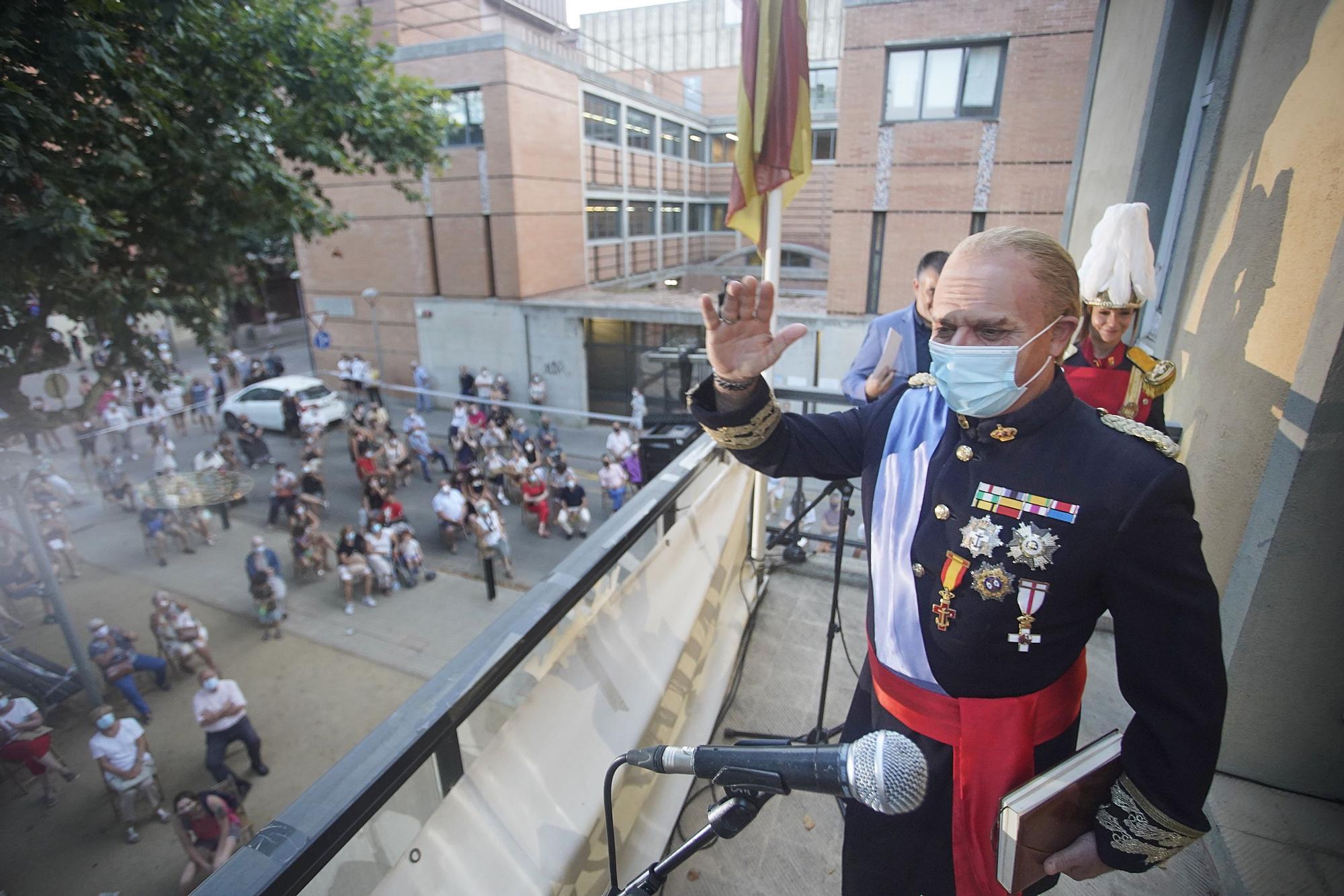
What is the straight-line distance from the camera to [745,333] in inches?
64.4

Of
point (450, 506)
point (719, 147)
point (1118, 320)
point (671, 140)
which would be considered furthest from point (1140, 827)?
point (719, 147)

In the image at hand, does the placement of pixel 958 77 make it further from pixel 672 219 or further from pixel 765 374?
pixel 672 219

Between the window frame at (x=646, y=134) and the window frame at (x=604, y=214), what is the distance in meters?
2.02

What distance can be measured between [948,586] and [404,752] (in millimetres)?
1180

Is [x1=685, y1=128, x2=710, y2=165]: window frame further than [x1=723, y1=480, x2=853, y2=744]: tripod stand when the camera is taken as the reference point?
Yes

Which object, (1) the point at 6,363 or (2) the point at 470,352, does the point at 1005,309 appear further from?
(2) the point at 470,352

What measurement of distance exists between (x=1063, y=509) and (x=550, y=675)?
1.34 metres

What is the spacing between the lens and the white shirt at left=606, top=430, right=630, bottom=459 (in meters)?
13.3

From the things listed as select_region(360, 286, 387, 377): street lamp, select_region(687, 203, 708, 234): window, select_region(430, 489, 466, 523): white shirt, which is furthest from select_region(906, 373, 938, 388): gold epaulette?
select_region(687, 203, 708, 234): window

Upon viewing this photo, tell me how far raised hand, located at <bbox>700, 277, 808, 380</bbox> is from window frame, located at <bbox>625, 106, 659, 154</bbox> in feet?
81.0

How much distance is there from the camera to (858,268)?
1563cm

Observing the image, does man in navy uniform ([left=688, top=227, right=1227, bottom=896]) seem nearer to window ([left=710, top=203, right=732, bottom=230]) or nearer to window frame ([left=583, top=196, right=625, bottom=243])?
window frame ([left=583, top=196, right=625, bottom=243])

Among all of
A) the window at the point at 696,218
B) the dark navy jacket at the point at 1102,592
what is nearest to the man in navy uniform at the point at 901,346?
the dark navy jacket at the point at 1102,592

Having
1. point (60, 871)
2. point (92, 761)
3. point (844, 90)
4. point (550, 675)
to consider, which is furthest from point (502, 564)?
point (844, 90)
